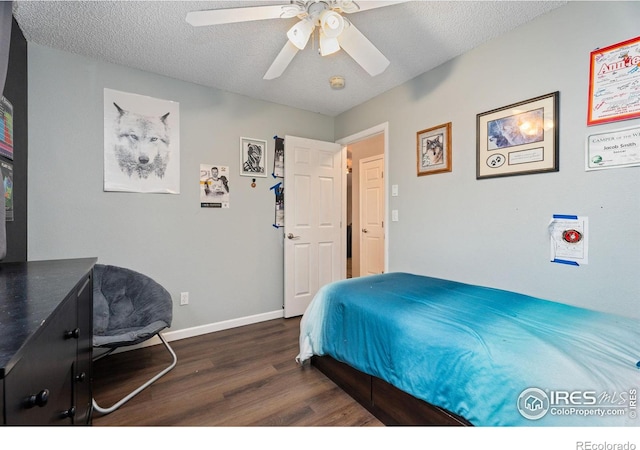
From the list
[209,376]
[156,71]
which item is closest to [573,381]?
[209,376]

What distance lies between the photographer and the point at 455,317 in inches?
58.3

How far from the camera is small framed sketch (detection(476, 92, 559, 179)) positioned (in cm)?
187

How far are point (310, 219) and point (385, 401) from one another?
2205mm

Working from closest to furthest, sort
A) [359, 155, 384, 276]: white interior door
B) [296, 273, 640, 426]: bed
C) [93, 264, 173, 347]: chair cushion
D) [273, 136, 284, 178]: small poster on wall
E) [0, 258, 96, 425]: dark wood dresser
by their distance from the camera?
1. [0, 258, 96, 425]: dark wood dresser
2. [296, 273, 640, 426]: bed
3. [93, 264, 173, 347]: chair cushion
4. [273, 136, 284, 178]: small poster on wall
5. [359, 155, 384, 276]: white interior door

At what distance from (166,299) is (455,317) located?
6.62 feet

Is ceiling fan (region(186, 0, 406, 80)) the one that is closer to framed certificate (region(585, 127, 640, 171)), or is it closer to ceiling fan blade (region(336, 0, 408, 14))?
ceiling fan blade (region(336, 0, 408, 14))

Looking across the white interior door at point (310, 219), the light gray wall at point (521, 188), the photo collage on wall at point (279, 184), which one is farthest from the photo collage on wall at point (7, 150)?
the light gray wall at point (521, 188)

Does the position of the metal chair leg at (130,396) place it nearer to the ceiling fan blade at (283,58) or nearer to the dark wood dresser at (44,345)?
the dark wood dresser at (44,345)

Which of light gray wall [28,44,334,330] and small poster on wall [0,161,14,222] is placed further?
light gray wall [28,44,334,330]

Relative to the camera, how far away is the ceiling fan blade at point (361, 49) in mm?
1609

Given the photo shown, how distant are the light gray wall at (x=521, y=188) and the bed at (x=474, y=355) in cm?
30

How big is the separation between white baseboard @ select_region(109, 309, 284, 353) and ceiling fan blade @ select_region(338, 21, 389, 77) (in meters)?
2.63

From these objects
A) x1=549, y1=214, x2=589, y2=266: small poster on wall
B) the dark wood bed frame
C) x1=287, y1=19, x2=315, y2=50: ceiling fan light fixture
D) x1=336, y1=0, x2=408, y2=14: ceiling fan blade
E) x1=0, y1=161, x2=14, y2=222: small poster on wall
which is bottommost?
the dark wood bed frame

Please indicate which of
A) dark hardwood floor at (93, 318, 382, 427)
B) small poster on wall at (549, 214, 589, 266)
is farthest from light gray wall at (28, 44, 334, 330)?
small poster on wall at (549, 214, 589, 266)
